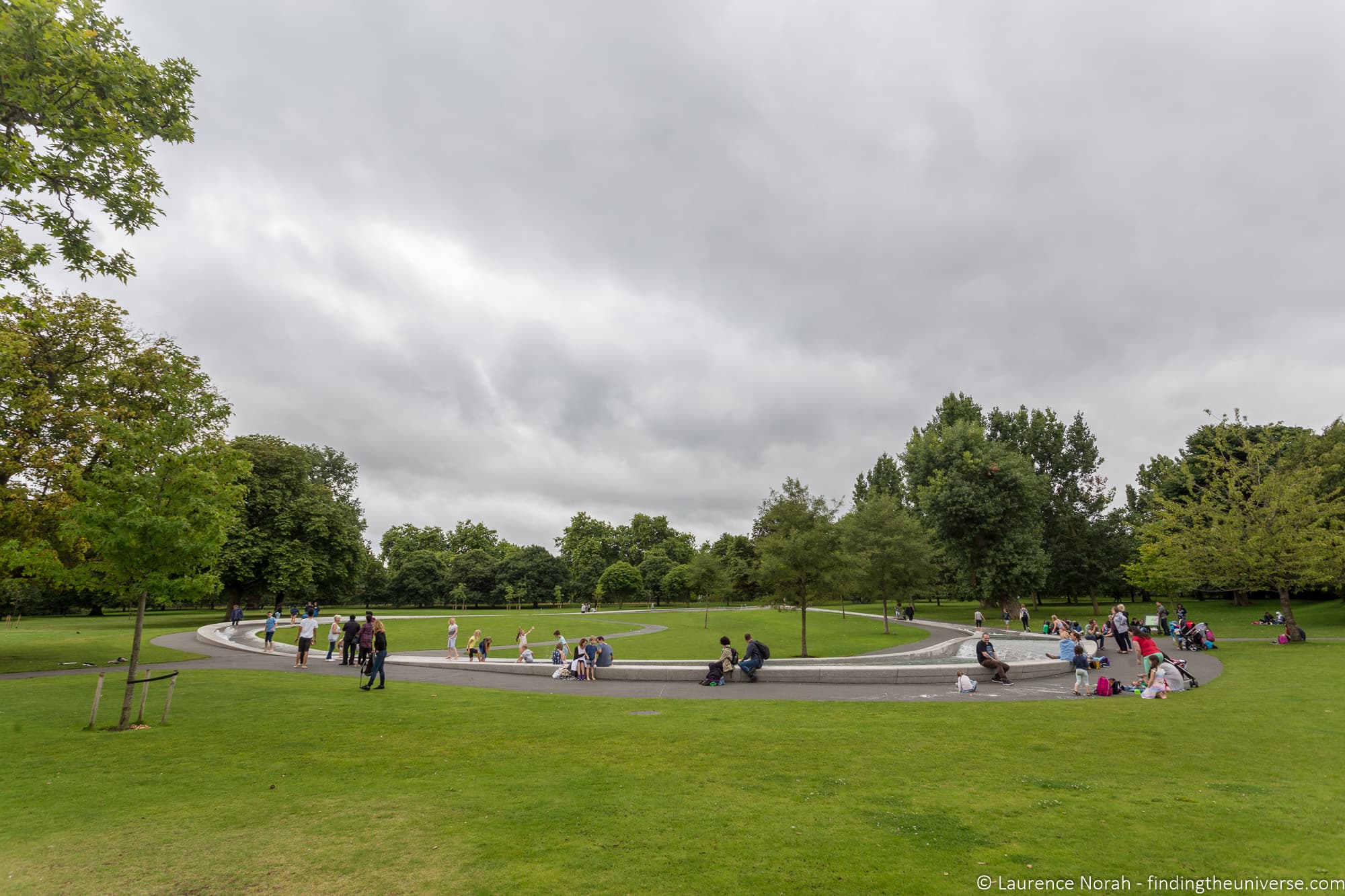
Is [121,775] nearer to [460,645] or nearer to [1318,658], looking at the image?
[460,645]

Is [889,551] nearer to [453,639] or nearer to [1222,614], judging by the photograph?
[453,639]

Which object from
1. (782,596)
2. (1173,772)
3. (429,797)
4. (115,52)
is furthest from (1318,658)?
(115,52)

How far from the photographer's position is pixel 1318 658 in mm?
22047

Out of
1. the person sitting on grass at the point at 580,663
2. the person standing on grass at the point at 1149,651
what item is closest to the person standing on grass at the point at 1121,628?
the person standing on grass at the point at 1149,651

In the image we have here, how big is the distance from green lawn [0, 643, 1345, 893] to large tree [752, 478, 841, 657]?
13.2m

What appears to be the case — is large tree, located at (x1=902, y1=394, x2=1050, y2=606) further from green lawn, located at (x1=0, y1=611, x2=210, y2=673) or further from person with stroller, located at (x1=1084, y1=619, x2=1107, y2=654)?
green lawn, located at (x1=0, y1=611, x2=210, y2=673)

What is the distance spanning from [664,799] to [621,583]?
79133mm

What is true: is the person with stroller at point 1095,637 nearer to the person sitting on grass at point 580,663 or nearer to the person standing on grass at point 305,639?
the person sitting on grass at point 580,663

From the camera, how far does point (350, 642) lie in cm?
2302

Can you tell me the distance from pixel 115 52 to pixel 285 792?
12.8 metres

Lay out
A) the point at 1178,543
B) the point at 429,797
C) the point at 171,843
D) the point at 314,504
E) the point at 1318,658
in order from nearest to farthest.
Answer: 1. the point at 171,843
2. the point at 429,797
3. the point at 1318,658
4. the point at 1178,543
5. the point at 314,504

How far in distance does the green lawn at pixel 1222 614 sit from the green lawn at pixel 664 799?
32.4 metres

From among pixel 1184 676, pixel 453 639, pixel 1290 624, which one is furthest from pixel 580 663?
pixel 1290 624

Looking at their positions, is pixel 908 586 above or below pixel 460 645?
above
